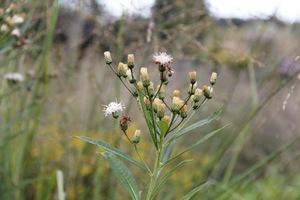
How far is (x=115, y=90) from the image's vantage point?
2.10 metres

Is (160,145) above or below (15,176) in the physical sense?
below

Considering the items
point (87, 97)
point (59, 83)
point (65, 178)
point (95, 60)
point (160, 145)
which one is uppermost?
point (87, 97)

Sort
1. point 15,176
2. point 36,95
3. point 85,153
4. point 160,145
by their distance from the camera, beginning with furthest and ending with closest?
point 85,153, point 36,95, point 15,176, point 160,145

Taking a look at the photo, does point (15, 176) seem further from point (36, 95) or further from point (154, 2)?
point (154, 2)

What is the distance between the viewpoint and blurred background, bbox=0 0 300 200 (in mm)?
1434

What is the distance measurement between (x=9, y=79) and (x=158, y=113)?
3.39 feet

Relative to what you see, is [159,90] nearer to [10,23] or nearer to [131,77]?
[131,77]

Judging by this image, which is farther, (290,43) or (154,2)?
(290,43)

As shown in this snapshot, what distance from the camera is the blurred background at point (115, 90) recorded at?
4.70 feet

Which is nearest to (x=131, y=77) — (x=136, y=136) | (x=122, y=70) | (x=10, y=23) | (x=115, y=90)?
(x=122, y=70)

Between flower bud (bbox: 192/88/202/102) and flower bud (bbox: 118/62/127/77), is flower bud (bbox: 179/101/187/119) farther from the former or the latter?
flower bud (bbox: 118/62/127/77)

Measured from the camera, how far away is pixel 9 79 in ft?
4.89

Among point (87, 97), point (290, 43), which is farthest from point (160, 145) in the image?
point (87, 97)

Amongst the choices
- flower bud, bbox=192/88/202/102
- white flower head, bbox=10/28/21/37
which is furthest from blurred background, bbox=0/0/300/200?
flower bud, bbox=192/88/202/102
